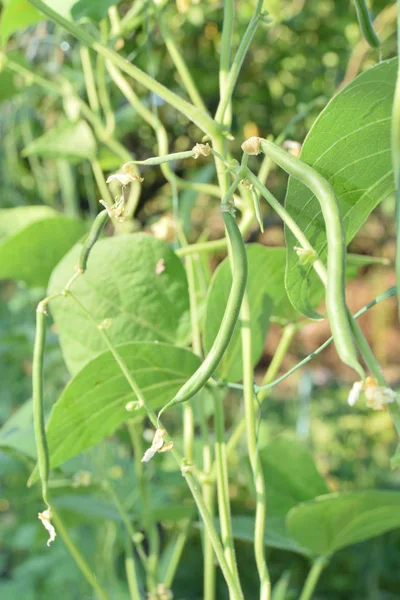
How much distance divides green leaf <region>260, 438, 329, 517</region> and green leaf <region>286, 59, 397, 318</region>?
0.97 ft

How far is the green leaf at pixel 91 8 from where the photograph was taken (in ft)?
1.19

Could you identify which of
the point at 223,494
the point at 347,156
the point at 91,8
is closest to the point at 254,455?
the point at 223,494

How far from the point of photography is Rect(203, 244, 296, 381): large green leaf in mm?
372

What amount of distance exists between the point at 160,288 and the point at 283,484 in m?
0.21

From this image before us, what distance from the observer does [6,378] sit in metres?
1.27

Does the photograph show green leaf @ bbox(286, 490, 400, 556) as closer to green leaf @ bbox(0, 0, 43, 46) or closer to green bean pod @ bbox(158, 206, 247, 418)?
green bean pod @ bbox(158, 206, 247, 418)

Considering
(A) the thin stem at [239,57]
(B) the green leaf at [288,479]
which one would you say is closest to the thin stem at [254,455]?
(A) the thin stem at [239,57]

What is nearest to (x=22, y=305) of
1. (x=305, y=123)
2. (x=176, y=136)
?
(x=176, y=136)

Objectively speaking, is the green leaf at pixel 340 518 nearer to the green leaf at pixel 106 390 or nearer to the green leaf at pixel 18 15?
the green leaf at pixel 106 390

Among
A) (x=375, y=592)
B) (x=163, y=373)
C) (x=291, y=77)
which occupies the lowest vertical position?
(x=375, y=592)

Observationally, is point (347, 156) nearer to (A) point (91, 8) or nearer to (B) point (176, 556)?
(A) point (91, 8)

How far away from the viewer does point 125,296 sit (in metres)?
0.41

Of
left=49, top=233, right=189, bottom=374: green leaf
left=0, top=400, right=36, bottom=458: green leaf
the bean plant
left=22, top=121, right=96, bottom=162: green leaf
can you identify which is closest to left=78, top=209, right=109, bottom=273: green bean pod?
the bean plant

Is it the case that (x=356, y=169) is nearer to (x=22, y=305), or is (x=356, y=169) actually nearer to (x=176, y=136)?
(x=22, y=305)
